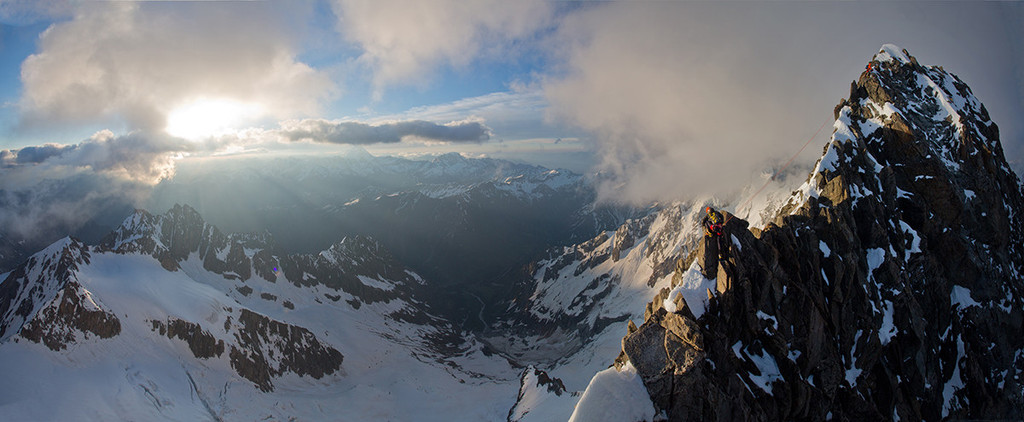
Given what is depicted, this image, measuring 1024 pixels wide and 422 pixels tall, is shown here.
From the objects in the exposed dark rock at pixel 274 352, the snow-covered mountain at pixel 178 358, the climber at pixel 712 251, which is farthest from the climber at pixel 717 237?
the exposed dark rock at pixel 274 352

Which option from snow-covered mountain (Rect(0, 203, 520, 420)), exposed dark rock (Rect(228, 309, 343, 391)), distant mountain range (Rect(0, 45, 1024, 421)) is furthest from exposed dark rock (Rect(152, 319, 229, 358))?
exposed dark rock (Rect(228, 309, 343, 391))

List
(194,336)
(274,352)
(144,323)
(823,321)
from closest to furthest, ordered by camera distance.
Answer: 1. (823,321)
2. (144,323)
3. (194,336)
4. (274,352)

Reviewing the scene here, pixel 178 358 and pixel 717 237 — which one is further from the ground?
pixel 717 237

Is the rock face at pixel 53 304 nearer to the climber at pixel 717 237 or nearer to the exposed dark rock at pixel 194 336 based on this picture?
the exposed dark rock at pixel 194 336

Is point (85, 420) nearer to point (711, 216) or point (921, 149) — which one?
point (711, 216)

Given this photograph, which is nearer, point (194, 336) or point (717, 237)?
point (717, 237)

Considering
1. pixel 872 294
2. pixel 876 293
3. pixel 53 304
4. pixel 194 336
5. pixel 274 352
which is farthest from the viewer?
pixel 274 352

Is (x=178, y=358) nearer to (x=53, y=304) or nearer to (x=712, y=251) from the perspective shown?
(x=53, y=304)

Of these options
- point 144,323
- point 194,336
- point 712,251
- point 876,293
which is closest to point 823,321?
point 876,293

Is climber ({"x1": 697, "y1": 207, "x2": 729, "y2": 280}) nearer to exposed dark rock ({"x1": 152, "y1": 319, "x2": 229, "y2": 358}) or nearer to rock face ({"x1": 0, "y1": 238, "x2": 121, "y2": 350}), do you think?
exposed dark rock ({"x1": 152, "y1": 319, "x2": 229, "y2": 358})
